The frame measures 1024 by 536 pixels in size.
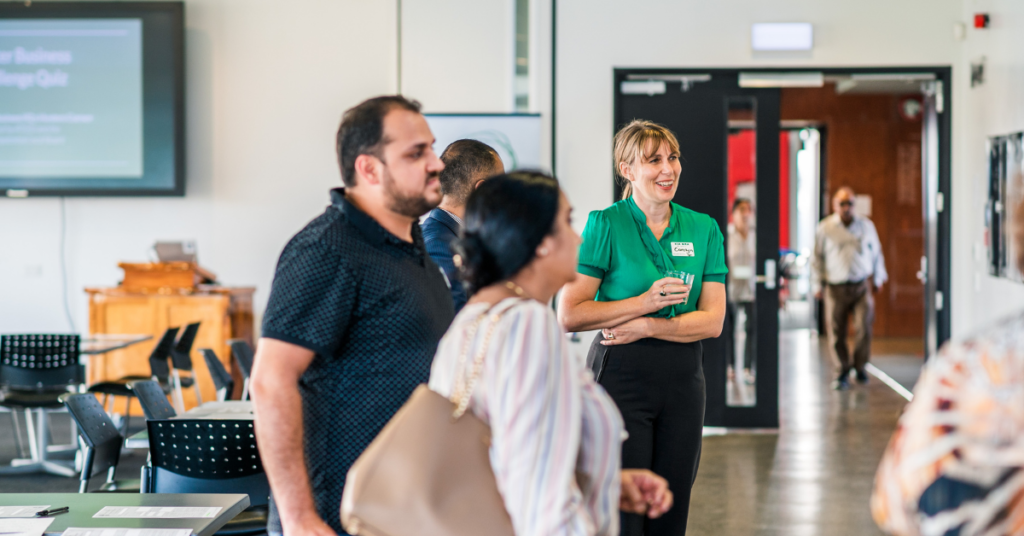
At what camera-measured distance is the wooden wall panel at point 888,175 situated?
38.5 feet

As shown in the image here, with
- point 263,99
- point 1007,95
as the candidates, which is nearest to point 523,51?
point 263,99

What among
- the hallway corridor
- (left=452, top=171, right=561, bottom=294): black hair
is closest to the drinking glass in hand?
(left=452, top=171, right=561, bottom=294): black hair

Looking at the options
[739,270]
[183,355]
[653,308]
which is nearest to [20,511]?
[653,308]

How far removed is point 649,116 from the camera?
6184mm

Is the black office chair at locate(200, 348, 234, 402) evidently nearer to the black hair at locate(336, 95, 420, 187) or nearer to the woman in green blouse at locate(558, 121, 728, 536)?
the woman in green blouse at locate(558, 121, 728, 536)

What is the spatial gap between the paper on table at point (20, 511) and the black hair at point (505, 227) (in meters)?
1.44

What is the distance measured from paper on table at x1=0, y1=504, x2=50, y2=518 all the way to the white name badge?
1.80 m

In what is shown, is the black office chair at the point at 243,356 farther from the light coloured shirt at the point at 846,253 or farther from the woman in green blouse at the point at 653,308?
the light coloured shirt at the point at 846,253

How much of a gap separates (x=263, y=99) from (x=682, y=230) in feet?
19.3

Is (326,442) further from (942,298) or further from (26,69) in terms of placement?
(26,69)

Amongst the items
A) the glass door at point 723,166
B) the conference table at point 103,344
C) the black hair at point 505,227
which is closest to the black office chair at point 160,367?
the conference table at point 103,344

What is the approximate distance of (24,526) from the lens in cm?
200

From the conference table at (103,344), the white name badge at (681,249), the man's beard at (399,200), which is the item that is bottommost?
the conference table at (103,344)

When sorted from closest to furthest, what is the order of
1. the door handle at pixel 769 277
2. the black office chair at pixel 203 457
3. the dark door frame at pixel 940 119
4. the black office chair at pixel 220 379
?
the black office chair at pixel 203 457 < the black office chair at pixel 220 379 < the dark door frame at pixel 940 119 < the door handle at pixel 769 277
